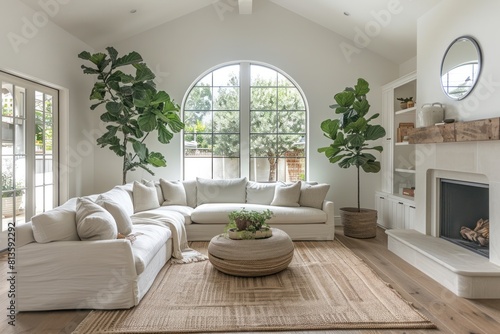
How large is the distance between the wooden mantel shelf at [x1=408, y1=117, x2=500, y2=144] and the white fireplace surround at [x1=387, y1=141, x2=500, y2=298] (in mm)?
111

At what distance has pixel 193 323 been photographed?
229 centimetres

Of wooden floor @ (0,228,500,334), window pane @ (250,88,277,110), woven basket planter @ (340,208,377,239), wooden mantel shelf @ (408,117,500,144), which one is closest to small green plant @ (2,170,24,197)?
wooden floor @ (0,228,500,334)

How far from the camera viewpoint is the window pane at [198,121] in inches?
231

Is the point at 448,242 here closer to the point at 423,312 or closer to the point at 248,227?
the point at 423,312

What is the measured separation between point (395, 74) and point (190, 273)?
4.69 m

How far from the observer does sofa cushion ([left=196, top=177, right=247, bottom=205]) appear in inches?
205

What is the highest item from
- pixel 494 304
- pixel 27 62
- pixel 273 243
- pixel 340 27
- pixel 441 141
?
pixel 340 27

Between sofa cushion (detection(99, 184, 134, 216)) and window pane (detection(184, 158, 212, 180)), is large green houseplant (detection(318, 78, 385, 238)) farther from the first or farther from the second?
sofa cushion (detection(99, 184, 134, 216))

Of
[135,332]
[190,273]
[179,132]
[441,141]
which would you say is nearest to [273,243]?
[190,273]

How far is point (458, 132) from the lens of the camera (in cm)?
318

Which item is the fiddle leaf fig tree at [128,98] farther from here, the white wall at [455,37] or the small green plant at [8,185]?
the white wall at [455,37]

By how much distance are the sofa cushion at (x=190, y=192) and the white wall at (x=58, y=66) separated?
1636mm

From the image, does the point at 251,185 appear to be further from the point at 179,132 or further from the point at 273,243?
the point at 273,243

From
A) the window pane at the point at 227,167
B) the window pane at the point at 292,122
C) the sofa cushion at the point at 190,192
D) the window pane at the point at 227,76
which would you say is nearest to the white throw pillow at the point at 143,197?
the sofa cushion at the point at 190,192
